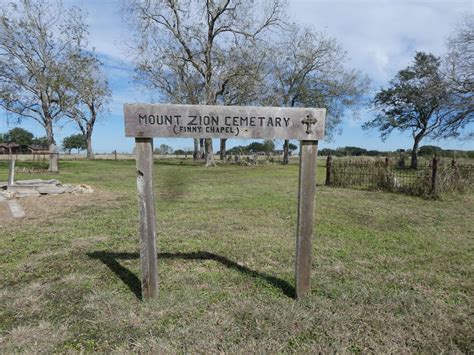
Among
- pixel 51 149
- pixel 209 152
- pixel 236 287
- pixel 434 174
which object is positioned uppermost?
pixel 51 149

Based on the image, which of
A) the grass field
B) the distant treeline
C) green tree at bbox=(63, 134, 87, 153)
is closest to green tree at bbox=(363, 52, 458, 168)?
the distant treeline

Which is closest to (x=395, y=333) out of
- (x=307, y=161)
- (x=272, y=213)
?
(x=307, y=161)

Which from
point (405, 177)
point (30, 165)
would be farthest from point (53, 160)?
point (405, 177)

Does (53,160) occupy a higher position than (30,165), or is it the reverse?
(53,160)

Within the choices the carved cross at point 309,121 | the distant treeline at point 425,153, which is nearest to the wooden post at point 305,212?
the carved cross at point 309,121

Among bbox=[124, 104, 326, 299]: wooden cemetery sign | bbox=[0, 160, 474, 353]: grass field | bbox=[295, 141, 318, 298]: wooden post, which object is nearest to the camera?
bbox=[0, 160, 474, 353]: grass field

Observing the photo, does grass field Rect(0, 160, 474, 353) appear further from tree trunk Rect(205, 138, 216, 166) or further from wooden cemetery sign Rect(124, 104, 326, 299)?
tree trunk Rect(205, 138, 216, 166)

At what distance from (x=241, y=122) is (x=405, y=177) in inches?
393

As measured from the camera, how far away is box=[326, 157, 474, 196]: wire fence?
32.4 feet

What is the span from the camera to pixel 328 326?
2.67 m

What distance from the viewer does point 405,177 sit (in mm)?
11023

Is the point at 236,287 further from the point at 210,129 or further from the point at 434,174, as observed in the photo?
the point at 434,174

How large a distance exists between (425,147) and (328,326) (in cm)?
3840

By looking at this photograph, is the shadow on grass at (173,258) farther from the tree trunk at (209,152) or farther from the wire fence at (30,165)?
the tree trunk at (209,152)
